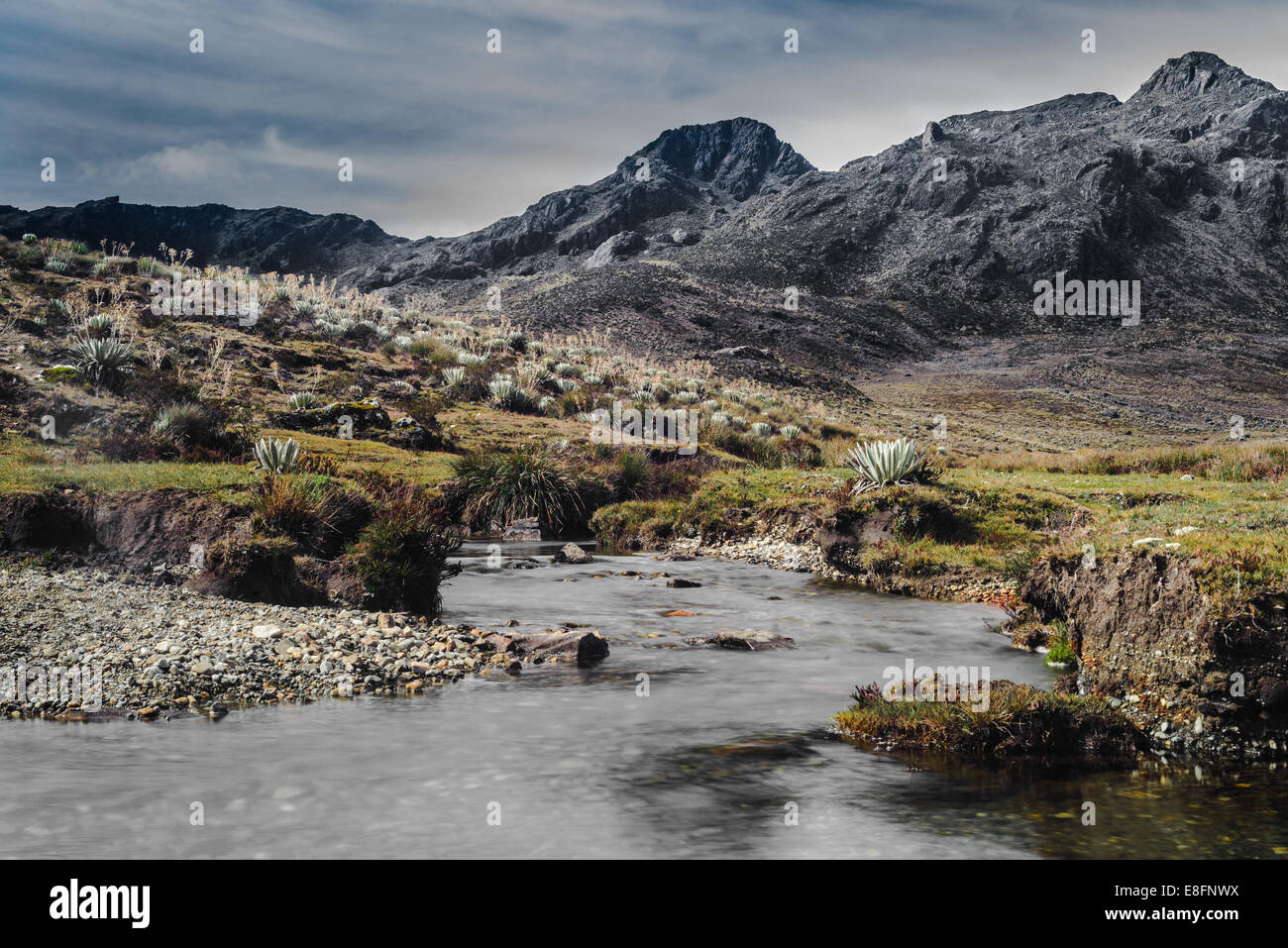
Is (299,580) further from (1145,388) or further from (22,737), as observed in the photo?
(1145,388)

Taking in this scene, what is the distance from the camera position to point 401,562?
41.5 ft

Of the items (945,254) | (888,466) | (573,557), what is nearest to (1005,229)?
(945,254)

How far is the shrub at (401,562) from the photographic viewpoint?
1242 cm

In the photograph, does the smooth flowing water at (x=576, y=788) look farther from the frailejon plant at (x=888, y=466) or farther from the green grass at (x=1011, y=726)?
the frailejon plant at (x=888, y=466)

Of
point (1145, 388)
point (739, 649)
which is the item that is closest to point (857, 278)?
point (1145, 388)

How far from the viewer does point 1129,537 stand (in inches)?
396

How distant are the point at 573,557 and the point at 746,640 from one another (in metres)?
6.94

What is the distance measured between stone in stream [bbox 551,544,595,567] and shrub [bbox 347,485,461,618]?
4.88 metres

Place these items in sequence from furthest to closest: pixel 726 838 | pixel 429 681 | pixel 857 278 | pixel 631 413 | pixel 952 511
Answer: pixel 857 278
pixel 631 413
pixel 952 511
pixel 429 681
pixel 726 838

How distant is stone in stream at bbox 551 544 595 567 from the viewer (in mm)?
18016

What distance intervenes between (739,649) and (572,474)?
1157 centimetres

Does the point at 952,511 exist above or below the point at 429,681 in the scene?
above

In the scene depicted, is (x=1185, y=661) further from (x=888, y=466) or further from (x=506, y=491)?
(x=506, y=491)

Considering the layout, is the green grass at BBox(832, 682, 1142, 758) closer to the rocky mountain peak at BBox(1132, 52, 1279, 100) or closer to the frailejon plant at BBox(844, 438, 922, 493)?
the frailejon plant at BBox(844, 438, 922, 493)
